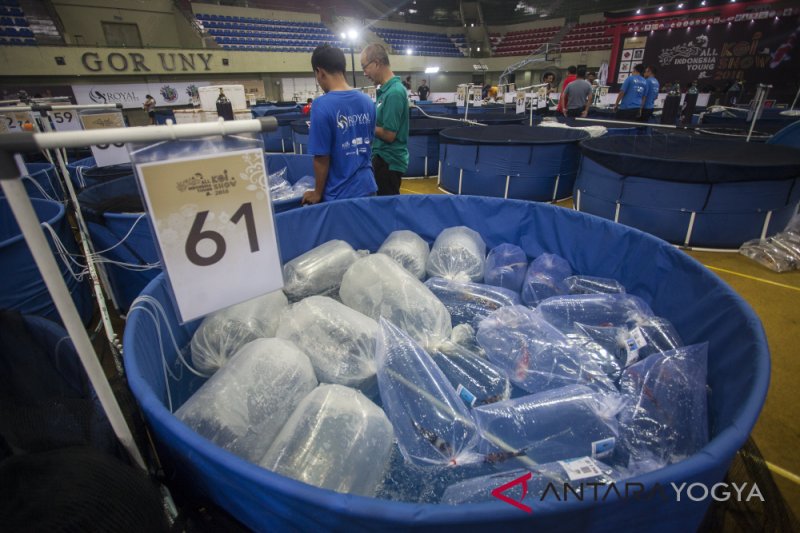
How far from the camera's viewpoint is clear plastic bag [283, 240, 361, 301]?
5.68 feet

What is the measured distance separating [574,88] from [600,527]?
309 inches

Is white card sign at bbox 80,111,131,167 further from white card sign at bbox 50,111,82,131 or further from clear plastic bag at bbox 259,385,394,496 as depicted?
Result: clear plastic bag at bbox 259,385,394,496

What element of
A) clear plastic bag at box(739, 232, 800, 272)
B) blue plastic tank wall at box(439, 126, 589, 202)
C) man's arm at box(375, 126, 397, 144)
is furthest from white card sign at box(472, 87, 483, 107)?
man's arm at box(375, 126, 397, 144)

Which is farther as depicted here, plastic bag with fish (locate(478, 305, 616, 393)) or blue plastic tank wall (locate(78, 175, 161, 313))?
blue plastic tank wall (locate(78, 175, 161, 313))

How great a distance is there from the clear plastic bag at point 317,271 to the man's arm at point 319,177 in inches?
17.0

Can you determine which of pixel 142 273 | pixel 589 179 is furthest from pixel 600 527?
pixel 589 179

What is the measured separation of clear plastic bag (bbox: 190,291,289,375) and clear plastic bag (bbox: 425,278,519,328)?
2.59 feet

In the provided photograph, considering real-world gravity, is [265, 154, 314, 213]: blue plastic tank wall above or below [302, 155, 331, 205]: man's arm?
below

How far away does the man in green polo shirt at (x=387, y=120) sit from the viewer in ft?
8.00

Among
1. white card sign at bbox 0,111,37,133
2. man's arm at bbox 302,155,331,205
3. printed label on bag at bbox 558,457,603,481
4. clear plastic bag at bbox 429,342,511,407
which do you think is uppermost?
white card sign at bbox 0,111,37,133

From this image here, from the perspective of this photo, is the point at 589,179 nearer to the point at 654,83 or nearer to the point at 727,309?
the point at 727,309

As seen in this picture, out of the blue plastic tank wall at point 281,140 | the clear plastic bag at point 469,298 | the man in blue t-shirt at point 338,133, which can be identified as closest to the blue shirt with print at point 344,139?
the man in blue t-shirt at point 338,133

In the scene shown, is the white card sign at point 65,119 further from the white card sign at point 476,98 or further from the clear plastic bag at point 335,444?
the white card sign at point 476,98

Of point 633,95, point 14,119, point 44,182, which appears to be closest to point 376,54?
point 14,119
